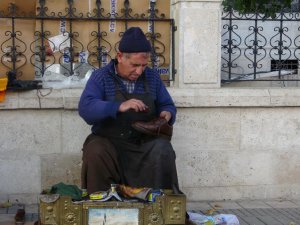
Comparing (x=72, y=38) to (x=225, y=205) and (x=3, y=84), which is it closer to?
(x=3, y=84)

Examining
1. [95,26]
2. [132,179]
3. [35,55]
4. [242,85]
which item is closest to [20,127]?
[35,55]

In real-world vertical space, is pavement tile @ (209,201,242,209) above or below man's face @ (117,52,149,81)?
below

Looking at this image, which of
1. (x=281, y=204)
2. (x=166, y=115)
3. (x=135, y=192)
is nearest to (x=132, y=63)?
(x=166, y=115)

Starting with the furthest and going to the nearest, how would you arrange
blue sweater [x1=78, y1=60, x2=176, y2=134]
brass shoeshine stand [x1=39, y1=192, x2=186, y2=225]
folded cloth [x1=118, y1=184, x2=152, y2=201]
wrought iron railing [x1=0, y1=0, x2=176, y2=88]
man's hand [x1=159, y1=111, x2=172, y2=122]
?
1. wrought iron railing [x1=0, y1=0, x2=176, y2=88]
2. man's hand [x1=159, y1=111, x2=172, y2=122]
3. blue sweater [x1=78, y1=60, x2=176, y2=134]
4. folded cloth [x1=118, y1=184, x2=152, y2=201]
5. brass shoeshine stand [x1=39, y1=192, x2=186, y2=225]

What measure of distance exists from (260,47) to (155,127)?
2.19m

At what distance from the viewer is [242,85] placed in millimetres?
6203

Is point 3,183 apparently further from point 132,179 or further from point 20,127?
point 132,179

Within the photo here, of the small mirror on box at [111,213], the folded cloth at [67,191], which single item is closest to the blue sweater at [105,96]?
the folded cloth at [67,191]

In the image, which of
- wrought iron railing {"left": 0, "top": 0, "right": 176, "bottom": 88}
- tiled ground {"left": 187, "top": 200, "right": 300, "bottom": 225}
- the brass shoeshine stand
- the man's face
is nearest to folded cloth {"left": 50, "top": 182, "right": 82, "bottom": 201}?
the brass shoeshine stand

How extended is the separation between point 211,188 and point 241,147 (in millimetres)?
491

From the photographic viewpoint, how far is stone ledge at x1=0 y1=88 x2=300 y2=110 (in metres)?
5.37

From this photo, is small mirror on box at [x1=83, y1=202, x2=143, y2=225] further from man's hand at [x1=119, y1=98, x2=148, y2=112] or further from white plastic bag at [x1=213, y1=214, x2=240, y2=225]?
white plastic bag at [x1=213, y1=214, x2=240, y2=225]

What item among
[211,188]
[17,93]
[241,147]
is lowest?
[211,188]

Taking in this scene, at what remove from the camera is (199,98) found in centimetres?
560
